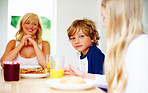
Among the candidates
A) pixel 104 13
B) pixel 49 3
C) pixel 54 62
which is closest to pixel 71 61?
pixel 49 3

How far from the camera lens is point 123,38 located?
89 centimetres

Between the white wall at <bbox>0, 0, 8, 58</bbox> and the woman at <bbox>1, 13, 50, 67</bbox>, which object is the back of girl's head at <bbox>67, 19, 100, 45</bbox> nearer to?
the woman at <bbox>1, 13, 50, 67</bbox>

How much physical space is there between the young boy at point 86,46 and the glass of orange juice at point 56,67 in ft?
1.49

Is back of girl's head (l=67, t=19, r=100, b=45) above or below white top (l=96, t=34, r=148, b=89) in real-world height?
above

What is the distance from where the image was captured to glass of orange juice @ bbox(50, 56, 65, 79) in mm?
1306

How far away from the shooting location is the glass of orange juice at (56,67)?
1306mm

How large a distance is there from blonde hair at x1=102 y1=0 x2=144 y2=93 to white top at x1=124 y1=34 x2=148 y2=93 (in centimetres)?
2

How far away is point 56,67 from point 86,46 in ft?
2.09

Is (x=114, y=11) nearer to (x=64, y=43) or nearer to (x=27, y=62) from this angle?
(x=27, y=62)

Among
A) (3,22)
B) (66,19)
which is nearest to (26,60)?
(66,19)

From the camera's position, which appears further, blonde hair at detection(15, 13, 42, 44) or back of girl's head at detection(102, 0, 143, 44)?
blonde hair at detection(15, 13, 42, 44)

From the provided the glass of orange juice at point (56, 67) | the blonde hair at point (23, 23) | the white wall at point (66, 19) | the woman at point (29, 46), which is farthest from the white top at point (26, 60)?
the white wall at point (66, 19)

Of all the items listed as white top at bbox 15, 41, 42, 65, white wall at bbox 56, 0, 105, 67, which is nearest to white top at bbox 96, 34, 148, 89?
white top at bbox 15, 41, 42, 65

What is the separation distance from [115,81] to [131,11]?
13.2 inches
